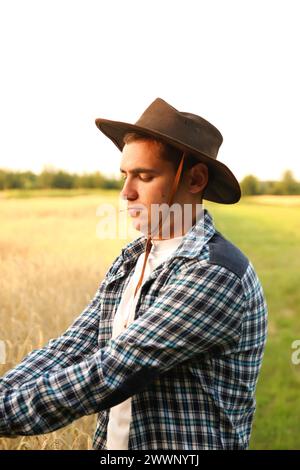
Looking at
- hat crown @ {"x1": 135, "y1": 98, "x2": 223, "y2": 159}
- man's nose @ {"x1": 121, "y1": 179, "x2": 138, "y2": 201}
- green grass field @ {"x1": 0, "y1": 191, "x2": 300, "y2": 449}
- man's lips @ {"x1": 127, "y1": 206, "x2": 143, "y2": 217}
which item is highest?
hat crown @ {"x1": 135, "y1": 98, "x2": 223, "y2": 159}

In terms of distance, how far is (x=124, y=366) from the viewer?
1343 mm

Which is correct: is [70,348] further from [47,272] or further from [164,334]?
[47,272]

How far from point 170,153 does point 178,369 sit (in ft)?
1.79

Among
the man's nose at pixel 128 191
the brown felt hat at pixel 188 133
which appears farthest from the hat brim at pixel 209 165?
the man's nose at pixel 128 191

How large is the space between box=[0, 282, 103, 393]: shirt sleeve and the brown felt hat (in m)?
0.45

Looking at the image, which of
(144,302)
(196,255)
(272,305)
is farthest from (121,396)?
(272,305)

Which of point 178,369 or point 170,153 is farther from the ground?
point 170,153

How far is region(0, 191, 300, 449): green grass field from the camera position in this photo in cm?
351

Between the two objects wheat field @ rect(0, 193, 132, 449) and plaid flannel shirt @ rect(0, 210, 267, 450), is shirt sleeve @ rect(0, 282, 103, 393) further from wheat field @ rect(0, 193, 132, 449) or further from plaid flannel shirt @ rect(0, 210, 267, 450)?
wheat field @ rect(0, 193, 132, 449)

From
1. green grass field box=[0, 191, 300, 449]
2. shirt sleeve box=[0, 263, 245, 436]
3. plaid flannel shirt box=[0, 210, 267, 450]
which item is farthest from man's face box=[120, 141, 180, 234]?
green grass field box=[0, 191, 300, 449]

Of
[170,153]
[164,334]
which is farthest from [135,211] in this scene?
[164,334]
